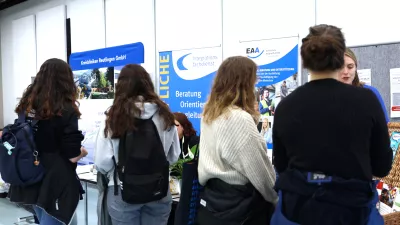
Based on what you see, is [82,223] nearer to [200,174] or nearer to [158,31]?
[158,31]

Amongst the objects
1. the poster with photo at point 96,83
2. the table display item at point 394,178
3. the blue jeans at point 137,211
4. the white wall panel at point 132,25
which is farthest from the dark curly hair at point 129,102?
the poster with photo at point 96,83

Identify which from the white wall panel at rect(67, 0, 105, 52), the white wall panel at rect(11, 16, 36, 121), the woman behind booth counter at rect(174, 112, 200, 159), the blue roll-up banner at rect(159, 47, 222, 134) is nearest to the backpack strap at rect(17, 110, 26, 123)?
the woman behind booth counter at rect(174, 112, 200, 159)

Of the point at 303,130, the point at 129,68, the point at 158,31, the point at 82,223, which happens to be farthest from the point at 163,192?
the point at 158,31

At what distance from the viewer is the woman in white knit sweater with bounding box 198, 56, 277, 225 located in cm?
156

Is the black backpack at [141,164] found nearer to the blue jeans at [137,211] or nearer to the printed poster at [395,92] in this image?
the blue jeans at [137,211]

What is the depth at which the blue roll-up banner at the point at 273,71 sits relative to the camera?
132 inches

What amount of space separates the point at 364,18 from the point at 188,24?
1.88 m

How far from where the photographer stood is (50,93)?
6.69ft

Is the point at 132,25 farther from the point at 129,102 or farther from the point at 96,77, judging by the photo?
the point at 129,102

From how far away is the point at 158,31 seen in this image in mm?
4586

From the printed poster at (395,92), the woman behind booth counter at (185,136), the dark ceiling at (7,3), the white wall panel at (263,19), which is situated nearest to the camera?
the printed poster at (395,92)

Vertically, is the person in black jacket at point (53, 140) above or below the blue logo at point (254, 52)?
below

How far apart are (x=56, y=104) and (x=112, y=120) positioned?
1.01ft

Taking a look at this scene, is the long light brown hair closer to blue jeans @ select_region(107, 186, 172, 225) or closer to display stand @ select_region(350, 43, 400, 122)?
blue jeans @ select_region(107, 186, 172, 225)
